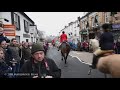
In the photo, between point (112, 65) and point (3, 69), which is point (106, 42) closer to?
point (112, 65)

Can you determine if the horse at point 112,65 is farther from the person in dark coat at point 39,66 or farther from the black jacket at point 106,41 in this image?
the person in dark coat at point 39,66

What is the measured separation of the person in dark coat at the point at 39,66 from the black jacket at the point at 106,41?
1.09 feet

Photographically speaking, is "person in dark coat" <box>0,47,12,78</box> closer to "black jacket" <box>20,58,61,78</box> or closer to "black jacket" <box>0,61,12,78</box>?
"black jacket" <box>0,61,12,78</box>

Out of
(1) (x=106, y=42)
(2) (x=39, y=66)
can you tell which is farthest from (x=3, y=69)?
(1) (x=106, y=42)

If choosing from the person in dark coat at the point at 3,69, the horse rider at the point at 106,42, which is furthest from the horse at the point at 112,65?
the person in dark coat at the point at 3,69

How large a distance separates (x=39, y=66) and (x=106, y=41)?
423 mm

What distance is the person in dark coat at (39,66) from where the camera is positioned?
3.86ft

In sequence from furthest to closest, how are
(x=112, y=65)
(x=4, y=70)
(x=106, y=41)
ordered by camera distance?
(x=4, y=70) → (x=106, y=41) → (x=112, y=65)

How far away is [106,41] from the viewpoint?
1.08 meters
